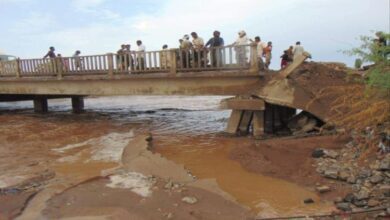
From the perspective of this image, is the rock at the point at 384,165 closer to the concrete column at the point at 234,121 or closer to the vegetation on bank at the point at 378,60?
the vegetation on bank at the point at 378,60

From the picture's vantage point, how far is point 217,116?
20.3m

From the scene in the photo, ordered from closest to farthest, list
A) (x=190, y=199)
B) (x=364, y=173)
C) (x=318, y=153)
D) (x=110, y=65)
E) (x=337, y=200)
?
(x=337, y=200), (x=190, y=199), (x=364, y=173), (x=318, y=153), (x=110, y=65)

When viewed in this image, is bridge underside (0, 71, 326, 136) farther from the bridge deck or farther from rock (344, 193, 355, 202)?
rock (344, 193, 355, 202)

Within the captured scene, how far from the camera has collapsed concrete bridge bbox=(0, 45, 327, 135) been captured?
1208 cm

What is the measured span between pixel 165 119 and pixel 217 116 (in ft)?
9.01

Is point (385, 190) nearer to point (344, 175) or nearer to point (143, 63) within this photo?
point (344, 175)

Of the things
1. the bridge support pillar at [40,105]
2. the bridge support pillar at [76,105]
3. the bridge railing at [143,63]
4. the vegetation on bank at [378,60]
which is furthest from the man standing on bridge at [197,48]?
the bridge support pillar at [40,105]

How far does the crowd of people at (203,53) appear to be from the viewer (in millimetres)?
12836

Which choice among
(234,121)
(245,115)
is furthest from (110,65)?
(245,115)

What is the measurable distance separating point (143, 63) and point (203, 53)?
2.72 meters

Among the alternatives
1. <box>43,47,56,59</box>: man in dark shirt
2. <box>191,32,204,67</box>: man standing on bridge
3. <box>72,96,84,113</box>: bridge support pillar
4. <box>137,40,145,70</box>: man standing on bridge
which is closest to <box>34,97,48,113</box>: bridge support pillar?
<box>72,96,84,113</box>: bridge support pillar

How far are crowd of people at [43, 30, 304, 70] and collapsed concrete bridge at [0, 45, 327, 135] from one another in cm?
4

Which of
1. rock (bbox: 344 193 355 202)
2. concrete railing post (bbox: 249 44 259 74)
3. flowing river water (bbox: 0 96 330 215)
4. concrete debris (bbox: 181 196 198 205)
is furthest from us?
concrete railing post (bbox: 249 44 259 74)

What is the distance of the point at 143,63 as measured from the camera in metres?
14.8
